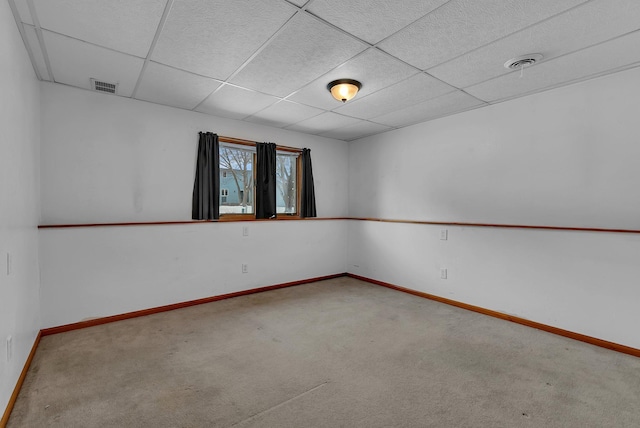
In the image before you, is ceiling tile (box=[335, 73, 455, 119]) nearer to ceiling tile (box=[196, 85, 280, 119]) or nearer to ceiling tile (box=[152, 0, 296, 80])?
ceiling tile (box=[196, 85, 280, 119])

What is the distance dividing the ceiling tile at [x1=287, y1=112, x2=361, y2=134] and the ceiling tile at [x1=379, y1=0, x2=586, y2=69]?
65.3 inches

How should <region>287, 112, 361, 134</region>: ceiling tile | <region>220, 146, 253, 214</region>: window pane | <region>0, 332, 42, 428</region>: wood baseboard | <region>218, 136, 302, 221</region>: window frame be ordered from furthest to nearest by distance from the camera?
<region>220, 146, 253, 214</region>: window pane → <region>218, 136, 302, 221</region>: window frame → <region>287, 112, 361, 134</region>: ceiling tile → <region>0, 332, 42, 428</region>: wood baseboard

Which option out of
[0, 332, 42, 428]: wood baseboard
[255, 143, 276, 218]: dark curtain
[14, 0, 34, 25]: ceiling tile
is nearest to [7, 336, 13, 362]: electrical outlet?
[0, 332, 42, 428]: wood baseboard

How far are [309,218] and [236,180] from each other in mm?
1311

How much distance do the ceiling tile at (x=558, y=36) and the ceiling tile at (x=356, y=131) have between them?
68.4 inches

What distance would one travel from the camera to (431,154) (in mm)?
4277

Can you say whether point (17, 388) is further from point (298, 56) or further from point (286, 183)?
point (286, 183)

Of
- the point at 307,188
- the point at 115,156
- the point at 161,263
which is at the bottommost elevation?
the point at 161,263

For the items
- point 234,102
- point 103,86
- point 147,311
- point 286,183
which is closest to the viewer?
point 103,86

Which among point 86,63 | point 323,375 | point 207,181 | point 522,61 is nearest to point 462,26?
point 522,61

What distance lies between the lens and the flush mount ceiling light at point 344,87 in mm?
2936

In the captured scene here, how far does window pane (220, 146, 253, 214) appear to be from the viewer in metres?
4.36

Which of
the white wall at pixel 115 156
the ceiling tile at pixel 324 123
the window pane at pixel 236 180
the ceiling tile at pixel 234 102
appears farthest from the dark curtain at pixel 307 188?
the ceiling tile at pixel 234 102

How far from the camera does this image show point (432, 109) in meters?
3.83
